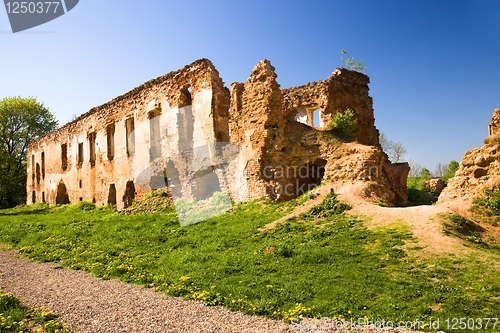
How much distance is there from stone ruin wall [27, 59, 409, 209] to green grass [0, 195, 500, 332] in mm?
2061

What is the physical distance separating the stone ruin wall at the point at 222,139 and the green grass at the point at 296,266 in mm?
2061

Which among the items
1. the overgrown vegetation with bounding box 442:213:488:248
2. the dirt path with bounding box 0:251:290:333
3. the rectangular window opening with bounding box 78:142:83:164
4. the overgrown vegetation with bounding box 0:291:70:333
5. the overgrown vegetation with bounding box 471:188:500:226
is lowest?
the dirt path with bounding box 0:251:290:333

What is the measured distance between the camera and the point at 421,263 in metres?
5.21

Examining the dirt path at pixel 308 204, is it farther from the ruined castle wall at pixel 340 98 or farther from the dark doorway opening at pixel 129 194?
the dark doorway opening at pixel 129 194

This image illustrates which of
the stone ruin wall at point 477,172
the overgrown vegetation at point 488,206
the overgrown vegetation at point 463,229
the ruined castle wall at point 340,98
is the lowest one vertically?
the overgrown vegetation at point 463,229

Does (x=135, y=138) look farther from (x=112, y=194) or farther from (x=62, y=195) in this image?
(x=62, y=195)

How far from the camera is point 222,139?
13.8m

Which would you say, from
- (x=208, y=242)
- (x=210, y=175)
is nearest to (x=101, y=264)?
(x=208, y=242)

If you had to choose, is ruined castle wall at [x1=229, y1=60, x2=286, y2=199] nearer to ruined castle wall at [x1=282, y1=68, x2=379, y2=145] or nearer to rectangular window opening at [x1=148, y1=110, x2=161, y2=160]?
ruined castle wall at [x1=282, y1=68, x2=379, y2=145]

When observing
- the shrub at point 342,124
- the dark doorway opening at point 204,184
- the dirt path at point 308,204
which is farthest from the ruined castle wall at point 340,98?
the dark doorway opening at point 204,184

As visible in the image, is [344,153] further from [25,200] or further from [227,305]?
[25,200]

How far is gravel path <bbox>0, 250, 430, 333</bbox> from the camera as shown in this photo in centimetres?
404

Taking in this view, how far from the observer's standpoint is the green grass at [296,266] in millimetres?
4172

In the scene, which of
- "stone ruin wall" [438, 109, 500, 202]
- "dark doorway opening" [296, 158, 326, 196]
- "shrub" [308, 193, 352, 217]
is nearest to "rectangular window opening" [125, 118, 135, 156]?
"dark doorway opening" [296, 158, 326, 196]
